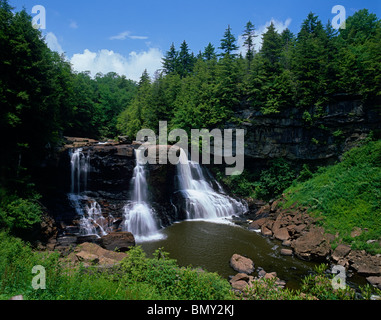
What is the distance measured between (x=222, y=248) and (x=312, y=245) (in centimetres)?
528

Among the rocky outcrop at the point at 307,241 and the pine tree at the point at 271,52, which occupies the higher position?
the pine tree at the point at 271,52

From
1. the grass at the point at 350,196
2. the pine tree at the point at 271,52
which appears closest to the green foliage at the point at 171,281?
the grass at the point at 350,196

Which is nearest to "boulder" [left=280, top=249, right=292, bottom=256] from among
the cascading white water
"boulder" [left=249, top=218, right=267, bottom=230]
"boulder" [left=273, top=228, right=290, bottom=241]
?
"boulder" [left=273, top=228, right=290, bottom=241]

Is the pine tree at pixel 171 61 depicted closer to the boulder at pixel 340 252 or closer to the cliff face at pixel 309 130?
the cliff face at pixel 309 130

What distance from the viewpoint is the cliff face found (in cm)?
1983

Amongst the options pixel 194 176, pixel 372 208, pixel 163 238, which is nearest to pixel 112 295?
pixel 163 238

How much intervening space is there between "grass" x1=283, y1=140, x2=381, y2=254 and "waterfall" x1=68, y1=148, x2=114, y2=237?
1471cm

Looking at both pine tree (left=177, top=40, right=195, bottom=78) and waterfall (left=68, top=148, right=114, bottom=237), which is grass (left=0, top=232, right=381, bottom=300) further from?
pine tree (left=177, top=40, right=195, bottom=78)

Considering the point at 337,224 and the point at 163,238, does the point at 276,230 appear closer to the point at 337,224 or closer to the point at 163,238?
the point at 337,224

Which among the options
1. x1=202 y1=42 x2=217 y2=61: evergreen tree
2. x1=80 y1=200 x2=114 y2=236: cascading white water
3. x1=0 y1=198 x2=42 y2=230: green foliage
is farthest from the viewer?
x1=202 y1=42 x2=217 y2=61: evergreen tree

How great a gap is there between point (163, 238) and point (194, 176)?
29.7 feet

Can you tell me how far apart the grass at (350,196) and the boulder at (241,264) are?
19.3 ft

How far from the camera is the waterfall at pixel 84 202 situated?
15141 millimetres

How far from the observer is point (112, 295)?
5.40 metres
